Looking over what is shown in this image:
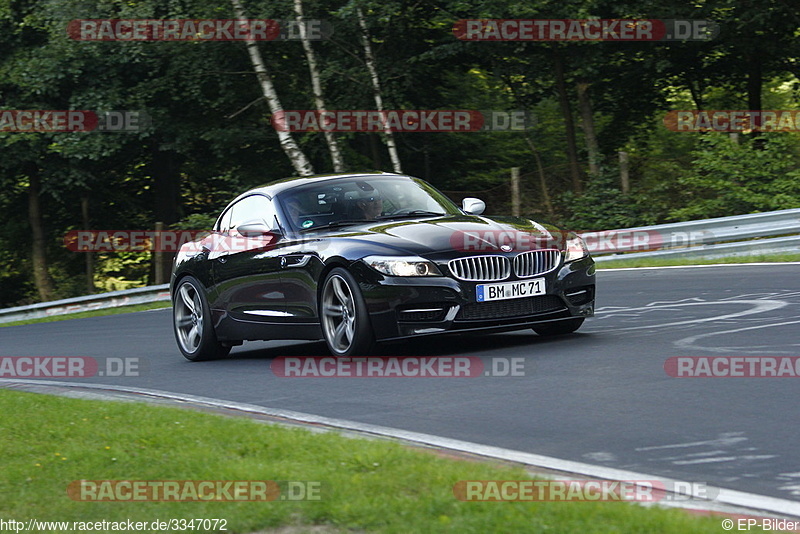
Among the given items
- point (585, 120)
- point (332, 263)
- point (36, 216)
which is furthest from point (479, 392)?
point (36, 216)

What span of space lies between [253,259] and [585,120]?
18.6 metres

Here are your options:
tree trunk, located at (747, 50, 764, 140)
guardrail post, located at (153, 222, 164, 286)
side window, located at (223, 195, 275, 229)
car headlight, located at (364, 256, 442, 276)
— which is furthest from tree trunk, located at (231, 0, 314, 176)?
car headlight, located at (364, 256, 442, 276)

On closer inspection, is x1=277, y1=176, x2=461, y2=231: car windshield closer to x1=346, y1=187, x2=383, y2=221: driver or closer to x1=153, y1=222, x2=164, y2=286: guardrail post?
x1=346, y1=187, x2=383, y2=221: driver

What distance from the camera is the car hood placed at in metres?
9.39

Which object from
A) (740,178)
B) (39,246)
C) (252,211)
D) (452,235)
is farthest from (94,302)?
(452,235)

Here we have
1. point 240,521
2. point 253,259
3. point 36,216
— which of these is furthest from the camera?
point 36,216

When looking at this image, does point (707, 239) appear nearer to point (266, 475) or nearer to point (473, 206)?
point (473, 206)

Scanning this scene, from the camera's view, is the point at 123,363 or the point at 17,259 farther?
the point at 17,259

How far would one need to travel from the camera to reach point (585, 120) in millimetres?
28375

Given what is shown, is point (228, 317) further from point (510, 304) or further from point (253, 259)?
point (510, 304)

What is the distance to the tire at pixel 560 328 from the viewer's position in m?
10.4

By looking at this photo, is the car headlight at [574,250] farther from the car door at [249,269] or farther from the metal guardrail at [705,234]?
the metal guardrail at [705,234]

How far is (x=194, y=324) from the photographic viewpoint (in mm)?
12078

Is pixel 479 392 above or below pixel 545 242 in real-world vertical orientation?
below
